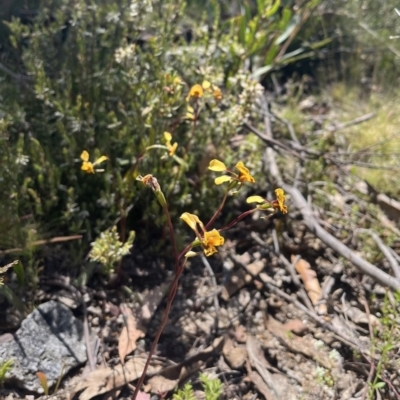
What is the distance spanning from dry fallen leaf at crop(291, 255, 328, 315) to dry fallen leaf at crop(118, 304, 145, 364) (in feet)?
2.84

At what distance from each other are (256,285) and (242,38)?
5.67ft

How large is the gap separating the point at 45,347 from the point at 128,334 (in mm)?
355

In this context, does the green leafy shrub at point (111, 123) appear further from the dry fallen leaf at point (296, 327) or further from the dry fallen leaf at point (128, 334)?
the dry fallen leaf at point (296, 327)

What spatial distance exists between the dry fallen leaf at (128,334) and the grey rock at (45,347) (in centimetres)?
16

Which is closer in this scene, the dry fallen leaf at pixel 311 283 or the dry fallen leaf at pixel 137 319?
the dry fallen leaf at pixel 137 319

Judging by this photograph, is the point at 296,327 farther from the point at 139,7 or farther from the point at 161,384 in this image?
the point at 139,7

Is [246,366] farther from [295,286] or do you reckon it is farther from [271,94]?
[271,94]

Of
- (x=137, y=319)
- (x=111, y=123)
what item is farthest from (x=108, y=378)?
(x=111, y=123)

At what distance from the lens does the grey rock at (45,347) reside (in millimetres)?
1888

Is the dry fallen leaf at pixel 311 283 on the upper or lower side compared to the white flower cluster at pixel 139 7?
lower

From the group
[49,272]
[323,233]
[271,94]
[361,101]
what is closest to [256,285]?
[323,233]

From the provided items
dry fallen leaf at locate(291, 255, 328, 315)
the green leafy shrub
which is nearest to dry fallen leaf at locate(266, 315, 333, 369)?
dry fallen leaf at locate(291, 255, 328, 315)

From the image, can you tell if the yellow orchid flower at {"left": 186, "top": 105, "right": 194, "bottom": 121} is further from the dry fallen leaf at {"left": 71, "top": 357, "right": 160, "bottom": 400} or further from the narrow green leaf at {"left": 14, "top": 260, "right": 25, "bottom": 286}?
the dry fallen leaf at {"left": 71, "top": 357, "right": 160, "bottom": 400}

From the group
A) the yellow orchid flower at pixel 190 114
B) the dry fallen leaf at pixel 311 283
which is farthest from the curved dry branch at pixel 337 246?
the yellow orchid flower at pixel 190 114
